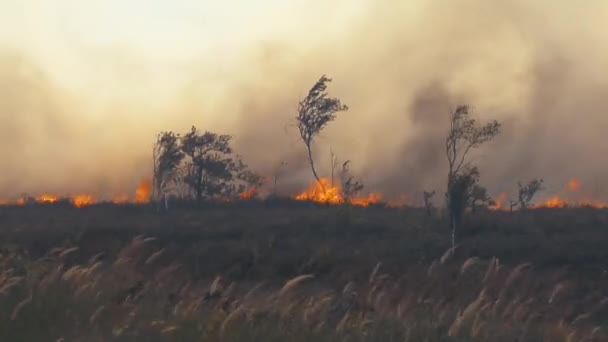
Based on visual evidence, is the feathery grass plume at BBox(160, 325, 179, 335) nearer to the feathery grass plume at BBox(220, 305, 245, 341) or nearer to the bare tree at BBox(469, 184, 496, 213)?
the feathery grass plume at BBox(220, 305, 245, 341)

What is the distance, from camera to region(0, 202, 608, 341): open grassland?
8086 mm

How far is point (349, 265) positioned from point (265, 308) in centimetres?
1889

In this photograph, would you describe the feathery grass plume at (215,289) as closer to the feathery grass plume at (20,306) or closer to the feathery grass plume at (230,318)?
the feathery grass plume at (230,318)

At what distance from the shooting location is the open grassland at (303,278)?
809 cm

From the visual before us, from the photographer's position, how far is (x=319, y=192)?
6438cm

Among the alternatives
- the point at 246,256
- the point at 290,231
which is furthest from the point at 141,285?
the point at 290,231

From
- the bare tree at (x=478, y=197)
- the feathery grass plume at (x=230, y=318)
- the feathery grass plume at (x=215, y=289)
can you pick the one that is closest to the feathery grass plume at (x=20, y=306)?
the feathery grass plume at (x=215, y=289)

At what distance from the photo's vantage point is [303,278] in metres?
10.8

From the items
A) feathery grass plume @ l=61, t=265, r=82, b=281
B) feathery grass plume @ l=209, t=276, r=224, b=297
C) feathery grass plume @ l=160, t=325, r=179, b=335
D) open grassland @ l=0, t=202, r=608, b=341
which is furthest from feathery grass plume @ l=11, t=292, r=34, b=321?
feathery grass plume @ l=209, t=276, r=224, b=297

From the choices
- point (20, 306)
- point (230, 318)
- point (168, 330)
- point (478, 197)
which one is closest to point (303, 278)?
point (230, 318)

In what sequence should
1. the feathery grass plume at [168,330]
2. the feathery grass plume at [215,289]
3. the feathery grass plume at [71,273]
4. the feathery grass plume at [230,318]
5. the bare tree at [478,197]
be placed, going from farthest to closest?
the bare tree at [478,197] → the feathery grass plume at [71,273] → the feathery grass plume at [215,289] → the feathery grass plume at [230,318] → the feathery grass plume at [168,330]

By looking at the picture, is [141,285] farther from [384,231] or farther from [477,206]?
[477,206]

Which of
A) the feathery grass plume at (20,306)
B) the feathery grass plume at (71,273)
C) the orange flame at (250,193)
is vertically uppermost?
the orange flame at (250,193)

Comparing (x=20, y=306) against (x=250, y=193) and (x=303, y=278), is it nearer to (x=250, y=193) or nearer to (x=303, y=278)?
(x=303, y=278)
